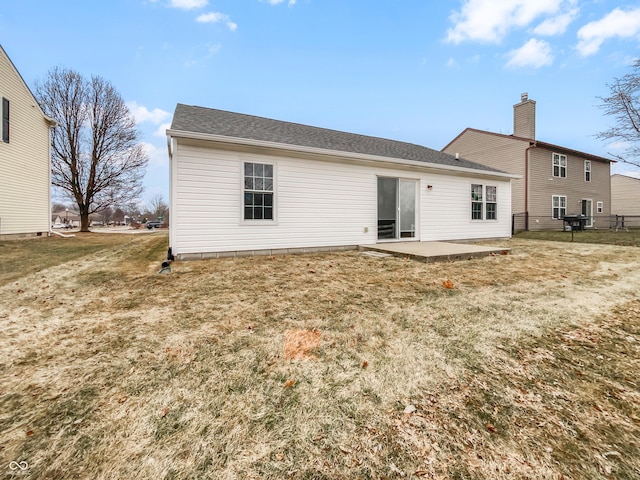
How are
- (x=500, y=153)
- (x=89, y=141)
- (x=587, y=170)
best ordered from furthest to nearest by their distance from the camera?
(x=587, y=170) → (x=89, y=141) → (x=500, y=153)

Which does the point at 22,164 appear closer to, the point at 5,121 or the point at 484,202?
the point at 5,121

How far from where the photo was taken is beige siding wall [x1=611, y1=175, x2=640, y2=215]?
83.0 ft

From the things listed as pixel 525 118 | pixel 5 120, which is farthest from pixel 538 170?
pixel 5 120

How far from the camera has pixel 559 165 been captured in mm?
17547

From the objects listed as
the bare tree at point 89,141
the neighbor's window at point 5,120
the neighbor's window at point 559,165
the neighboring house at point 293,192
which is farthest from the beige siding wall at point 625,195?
the neighbor's window at point 5,120

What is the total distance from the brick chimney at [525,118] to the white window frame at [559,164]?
234 centimetres

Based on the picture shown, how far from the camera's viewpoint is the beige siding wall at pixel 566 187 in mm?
16469

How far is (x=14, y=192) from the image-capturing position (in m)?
10.9

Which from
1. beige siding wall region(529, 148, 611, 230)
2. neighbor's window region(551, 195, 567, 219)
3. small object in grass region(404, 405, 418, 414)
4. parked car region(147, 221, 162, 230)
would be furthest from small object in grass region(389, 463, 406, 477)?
parked car region(147, 221, 162, 230)

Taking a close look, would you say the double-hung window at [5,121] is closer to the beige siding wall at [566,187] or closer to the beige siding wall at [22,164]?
the beige siding wall at [22,164]

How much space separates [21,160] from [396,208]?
14665 millimetres

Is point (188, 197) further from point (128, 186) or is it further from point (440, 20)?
point (128, 186)

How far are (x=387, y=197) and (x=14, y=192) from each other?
46.3 ft

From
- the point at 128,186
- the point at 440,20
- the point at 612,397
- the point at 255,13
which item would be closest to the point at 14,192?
the point at 128,186
